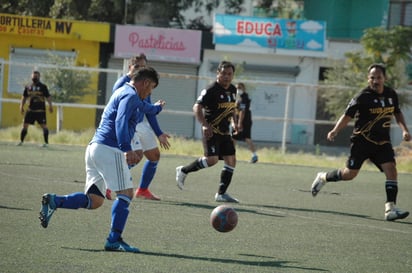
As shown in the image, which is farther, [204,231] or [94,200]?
[204,231]

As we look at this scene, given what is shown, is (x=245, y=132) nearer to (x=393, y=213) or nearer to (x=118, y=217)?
(x=393, y=213)

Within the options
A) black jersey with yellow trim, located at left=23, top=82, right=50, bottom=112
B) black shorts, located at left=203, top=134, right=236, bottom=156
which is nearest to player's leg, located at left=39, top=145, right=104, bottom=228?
black shorts, located at left=203, top=134, right=236, bottom=156

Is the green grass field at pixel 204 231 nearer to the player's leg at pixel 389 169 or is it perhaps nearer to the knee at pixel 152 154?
the player's leg at pixel 389 169

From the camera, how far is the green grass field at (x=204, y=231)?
714 centimetres

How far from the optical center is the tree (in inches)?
→ 1233

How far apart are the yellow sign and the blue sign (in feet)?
16.1

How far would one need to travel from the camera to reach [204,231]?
917 centimetres

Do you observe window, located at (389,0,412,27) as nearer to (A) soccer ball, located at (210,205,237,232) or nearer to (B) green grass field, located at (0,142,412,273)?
(B) green grass field, located at (0,142,412,273)

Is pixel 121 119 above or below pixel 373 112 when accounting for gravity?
below

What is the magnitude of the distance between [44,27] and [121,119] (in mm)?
28241

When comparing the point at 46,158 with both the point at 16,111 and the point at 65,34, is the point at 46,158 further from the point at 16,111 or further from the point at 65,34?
the point at 65,34

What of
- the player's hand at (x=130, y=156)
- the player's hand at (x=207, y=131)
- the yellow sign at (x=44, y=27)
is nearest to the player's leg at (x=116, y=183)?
the player's hand at (x=130, y=156)

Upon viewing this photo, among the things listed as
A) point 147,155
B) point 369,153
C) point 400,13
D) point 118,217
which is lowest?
point 118,217

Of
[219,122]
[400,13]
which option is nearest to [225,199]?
[219,122]
